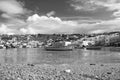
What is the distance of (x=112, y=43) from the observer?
166m

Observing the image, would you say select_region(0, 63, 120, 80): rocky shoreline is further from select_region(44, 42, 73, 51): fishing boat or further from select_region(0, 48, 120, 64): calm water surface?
select_region(44, 42, 73, 51): fishing boat

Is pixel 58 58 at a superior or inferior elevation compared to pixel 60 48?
superior

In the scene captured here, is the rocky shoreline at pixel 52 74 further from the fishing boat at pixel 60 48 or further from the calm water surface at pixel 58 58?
the fishing boat at pixel 60 48

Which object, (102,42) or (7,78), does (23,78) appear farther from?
(102,42)

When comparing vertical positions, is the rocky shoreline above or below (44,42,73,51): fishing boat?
above

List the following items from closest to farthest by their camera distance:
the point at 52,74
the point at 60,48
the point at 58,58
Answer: the point at 52,74 < the point at 58,58 < the point at 60,48

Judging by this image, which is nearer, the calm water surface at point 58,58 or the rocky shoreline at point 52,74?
the rocky shoreline at point 52,74

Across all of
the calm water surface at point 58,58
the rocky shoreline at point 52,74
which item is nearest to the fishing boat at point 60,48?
the calm water surface at point 58,58

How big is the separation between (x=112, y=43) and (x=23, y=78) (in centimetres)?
16901

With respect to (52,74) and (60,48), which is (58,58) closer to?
(52,74)

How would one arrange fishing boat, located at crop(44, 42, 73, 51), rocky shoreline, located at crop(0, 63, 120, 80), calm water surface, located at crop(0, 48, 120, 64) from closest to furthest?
rocky shoreline, located at crop(0, 63, 120, 80), calm water surface, located at crop(0, 48, 120, 64), fishing boat, located at crop(44, 42, 73, 51)

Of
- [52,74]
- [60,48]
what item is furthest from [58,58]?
[60,48]

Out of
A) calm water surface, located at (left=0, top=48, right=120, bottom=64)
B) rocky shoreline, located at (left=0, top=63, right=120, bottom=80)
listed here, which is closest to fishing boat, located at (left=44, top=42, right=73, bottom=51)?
calm water surface, located at (left=0, top=48, right=120, bottom=64)

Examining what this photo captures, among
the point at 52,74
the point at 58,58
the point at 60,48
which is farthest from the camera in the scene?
the point at 60,48
